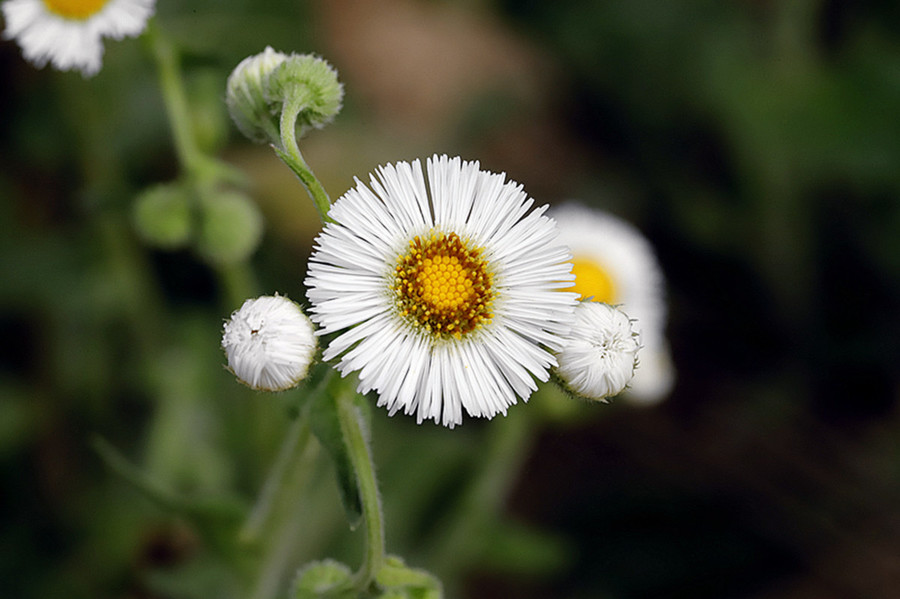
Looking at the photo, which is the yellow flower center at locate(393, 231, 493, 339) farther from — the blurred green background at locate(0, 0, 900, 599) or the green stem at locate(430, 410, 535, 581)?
the green stem at locate(430, 410, 535, 581)

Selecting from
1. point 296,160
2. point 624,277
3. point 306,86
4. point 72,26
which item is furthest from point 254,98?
point 624,277

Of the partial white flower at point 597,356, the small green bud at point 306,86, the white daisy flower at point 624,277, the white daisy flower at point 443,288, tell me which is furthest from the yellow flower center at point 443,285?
the white daisy flower at point 624,277

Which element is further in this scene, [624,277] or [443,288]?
[624,277]

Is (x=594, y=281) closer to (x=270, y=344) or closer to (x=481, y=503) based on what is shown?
(x=481, y=503)

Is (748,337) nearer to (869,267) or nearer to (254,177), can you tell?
(869,267)

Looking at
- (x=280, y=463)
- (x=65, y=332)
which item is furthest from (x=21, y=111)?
(x=280, y=463)

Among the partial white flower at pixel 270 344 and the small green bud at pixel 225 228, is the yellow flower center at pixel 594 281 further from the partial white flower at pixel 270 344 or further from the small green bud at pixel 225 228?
the partial white flower at pixel 270 344
